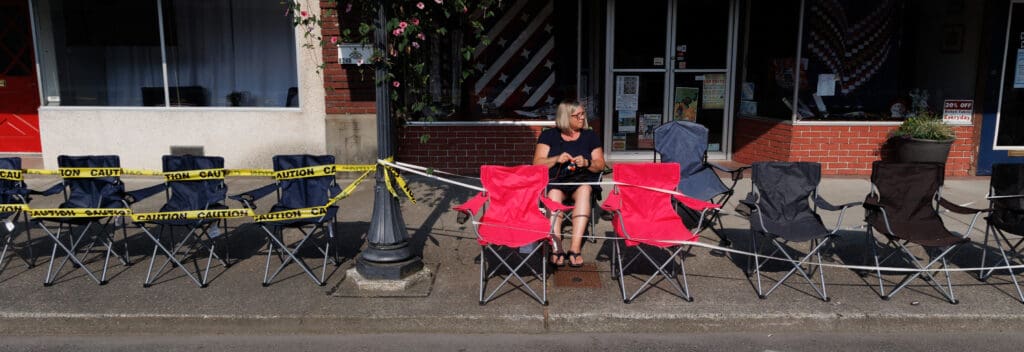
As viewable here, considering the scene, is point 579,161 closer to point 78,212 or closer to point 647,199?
point 647,199

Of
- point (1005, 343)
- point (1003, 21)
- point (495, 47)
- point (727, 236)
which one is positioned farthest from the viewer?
point (495, 47)

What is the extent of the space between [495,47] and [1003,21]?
642 centimetres

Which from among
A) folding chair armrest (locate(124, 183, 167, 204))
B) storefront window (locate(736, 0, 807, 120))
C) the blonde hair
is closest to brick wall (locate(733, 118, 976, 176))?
storefront window (locate(736, 0, 807, 120))

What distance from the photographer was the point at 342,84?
30.0 ft

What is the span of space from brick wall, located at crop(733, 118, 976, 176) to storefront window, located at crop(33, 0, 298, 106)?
257 inches

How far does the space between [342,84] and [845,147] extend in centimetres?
655

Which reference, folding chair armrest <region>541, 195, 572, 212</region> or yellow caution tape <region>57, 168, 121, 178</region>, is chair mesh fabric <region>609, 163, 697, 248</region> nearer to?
folding chair armrest <region>541, 195, 572, 212</region>

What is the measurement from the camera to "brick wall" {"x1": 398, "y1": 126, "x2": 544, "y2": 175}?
370 inches

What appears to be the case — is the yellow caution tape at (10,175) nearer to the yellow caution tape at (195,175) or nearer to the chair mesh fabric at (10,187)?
the chair mesh fabric at (10,187)

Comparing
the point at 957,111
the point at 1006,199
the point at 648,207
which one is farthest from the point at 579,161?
the point at 957,111

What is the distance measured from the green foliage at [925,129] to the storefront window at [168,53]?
7887 mm

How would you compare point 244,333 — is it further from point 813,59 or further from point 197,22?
point 813,59

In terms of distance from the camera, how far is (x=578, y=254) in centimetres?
564

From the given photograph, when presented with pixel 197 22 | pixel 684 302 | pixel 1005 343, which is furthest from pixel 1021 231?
pixel 197 22
